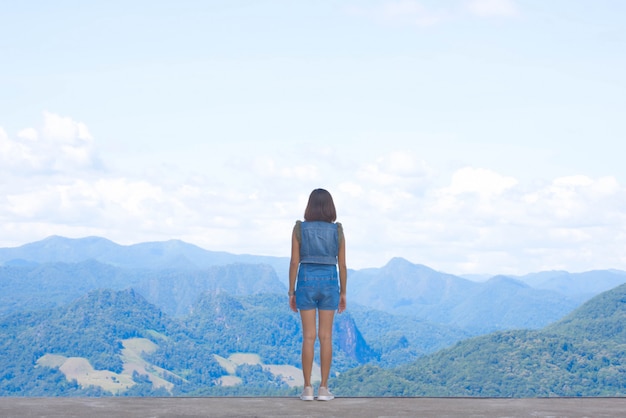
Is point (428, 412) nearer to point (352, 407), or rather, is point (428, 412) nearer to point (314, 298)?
point (352, 407)

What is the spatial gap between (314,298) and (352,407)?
191 cm

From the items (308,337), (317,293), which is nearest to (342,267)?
(317,293)

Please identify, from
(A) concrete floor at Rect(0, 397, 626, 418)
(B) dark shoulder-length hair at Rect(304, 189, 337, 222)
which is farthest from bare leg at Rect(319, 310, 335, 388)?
(B) dark shoulder-length hair at Rect(304, 189, 337, 222)

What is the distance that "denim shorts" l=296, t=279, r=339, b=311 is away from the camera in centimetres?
1230

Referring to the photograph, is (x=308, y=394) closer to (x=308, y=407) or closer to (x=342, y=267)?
(x=308, y=407)

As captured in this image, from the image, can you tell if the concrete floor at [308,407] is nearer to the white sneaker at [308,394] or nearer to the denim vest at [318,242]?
the white sneaker at [308,394]

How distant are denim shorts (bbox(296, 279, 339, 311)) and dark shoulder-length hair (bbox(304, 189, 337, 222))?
39.4 inches

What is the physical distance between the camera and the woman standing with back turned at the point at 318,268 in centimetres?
1232

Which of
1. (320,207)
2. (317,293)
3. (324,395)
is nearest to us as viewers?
(324,395)

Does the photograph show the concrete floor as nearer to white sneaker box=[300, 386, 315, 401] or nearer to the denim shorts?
white sneaker box=[300, 386, 315, 401]

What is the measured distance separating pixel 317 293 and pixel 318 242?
803 mm

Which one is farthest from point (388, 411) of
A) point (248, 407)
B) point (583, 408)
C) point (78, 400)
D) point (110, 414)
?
point (78, 400)

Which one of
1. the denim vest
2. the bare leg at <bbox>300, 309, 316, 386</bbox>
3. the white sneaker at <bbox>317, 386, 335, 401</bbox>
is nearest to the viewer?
the white sneaker at <bbox>317, 386, 335, 401</bbox>

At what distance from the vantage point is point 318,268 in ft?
40.8
